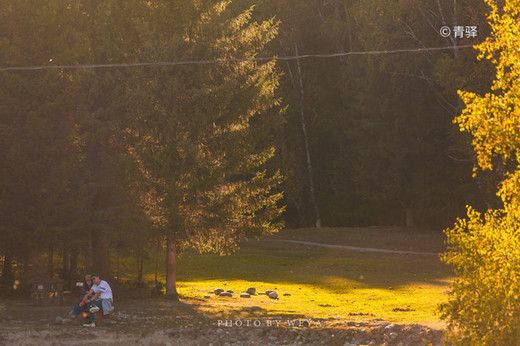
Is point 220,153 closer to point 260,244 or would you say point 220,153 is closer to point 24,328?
point 24,328

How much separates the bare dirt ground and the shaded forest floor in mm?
25

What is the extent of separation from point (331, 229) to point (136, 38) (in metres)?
30.1

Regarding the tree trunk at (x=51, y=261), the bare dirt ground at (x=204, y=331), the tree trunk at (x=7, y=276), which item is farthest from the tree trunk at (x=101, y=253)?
the bare dirt ground at (x=204, y=331)

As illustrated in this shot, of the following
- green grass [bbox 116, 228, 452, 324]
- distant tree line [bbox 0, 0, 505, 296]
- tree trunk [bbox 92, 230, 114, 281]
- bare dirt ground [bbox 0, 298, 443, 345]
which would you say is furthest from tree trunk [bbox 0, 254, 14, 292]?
green grass [bbox 116, 228, 452, 324]

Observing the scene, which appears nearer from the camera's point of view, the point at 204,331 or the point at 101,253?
the point at 204,331

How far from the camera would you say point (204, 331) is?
18844mm

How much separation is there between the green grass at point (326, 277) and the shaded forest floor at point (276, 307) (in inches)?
1.9

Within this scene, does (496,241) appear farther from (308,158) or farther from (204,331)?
(308,158)

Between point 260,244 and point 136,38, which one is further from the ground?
point 136,38

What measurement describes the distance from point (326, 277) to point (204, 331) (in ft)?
52.8

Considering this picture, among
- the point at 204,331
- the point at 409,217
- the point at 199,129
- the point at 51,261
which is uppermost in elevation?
the point at 199,129

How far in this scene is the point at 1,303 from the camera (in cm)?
2416

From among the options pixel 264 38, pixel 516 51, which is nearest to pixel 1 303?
pixel 264 38

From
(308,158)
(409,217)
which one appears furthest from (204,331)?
(308,158)
